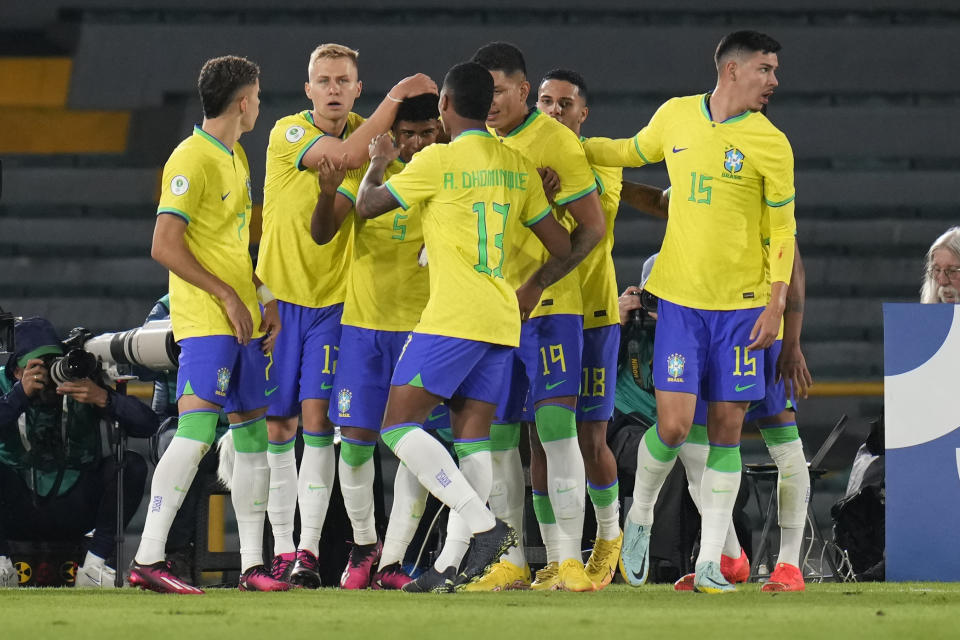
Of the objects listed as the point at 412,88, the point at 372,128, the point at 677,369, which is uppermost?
the point at 412,88

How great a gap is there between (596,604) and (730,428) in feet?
3.03

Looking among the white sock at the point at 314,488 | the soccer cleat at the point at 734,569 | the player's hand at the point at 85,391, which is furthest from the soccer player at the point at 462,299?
the player's hand at the point at 85,391

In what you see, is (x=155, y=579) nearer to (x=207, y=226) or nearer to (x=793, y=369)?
(x=207, y=226)

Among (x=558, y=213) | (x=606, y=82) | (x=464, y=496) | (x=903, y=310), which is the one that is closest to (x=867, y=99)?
(x=606, y=82)

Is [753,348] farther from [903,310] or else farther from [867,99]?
[867,99]

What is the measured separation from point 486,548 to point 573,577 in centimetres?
65

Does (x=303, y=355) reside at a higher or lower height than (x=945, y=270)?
lower

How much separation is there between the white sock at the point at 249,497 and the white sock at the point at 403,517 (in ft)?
1.38

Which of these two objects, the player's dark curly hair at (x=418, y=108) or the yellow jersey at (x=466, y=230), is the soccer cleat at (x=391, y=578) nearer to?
the yellow jersey at (x=466, y=230)

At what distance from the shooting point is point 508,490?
4.57 meters

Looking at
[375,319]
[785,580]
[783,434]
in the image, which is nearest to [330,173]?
[375,319]

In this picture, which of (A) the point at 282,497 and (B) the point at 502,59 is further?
(A) the point at 282,497

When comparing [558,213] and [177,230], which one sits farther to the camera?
[558,213]

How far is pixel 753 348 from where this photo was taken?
13.6 feet
